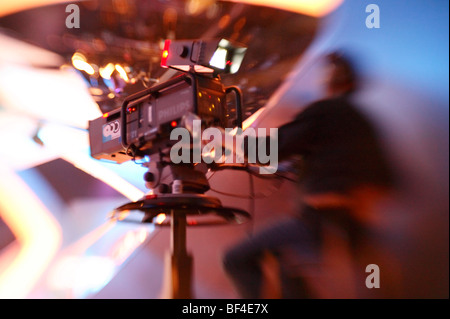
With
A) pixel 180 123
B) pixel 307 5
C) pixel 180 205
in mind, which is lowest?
pixel 180 205

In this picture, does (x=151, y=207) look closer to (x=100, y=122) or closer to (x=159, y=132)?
(x=159, y=132)

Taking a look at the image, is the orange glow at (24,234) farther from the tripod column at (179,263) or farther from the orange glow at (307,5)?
the orange glow at (307,5)

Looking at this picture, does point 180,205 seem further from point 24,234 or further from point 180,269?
point 24,234

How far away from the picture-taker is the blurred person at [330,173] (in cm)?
129

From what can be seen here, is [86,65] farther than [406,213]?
Yes

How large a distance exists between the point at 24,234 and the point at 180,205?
142 cm

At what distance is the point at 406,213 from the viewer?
121cm

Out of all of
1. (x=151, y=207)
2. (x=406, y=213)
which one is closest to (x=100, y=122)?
(x=151, y=207)

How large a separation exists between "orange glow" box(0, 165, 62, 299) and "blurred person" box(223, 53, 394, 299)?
4.46 ft

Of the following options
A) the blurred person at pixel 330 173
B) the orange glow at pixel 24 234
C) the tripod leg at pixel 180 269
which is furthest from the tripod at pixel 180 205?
the orange glow at pixel 24 234

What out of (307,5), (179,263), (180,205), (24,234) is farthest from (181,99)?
(24,234)

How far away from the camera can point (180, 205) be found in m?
1.05

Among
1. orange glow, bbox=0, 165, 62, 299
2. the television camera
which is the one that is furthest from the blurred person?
orange glow, bbox=0, 165, 62, 299

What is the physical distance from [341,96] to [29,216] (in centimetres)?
176
